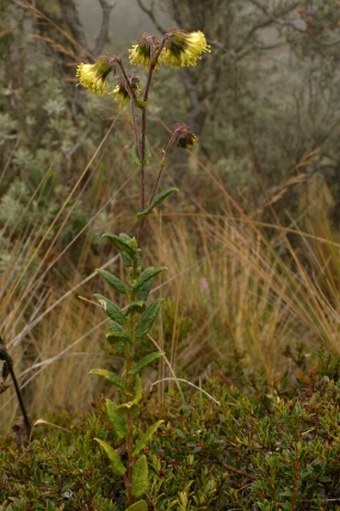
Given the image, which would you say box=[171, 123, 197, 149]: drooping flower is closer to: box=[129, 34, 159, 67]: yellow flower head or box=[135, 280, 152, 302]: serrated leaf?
box=[129, 34, 159, 67]: yellow flower head

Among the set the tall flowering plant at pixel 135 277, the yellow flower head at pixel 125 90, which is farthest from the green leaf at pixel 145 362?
the yellow flower head at pixel 125 90

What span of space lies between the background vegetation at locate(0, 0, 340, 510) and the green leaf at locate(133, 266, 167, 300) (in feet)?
1.47

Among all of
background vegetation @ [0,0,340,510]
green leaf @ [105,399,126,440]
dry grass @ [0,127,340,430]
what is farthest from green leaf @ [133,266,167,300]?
dry grass @ [0,127,340,430]

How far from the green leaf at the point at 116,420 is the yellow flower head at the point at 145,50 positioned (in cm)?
65

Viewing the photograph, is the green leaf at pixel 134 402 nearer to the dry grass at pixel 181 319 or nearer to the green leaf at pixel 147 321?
the green leaf at pixel 147 321

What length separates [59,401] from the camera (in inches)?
113

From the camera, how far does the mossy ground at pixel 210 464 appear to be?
1548mm

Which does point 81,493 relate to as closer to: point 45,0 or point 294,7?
point 45,0

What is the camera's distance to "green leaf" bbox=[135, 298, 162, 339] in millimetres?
1461

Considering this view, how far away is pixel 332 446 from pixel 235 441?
223 millimetres

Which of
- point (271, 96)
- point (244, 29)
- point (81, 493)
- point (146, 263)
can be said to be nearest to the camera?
point (81, 493)

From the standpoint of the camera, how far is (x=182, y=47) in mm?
1450

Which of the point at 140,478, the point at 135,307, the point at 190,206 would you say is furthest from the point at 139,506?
the point at 190,206

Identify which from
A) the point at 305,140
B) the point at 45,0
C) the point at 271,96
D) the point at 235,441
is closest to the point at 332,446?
the point at 235,441
